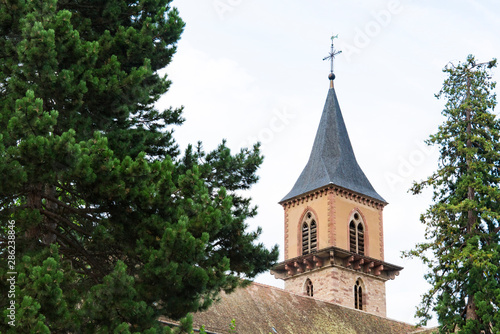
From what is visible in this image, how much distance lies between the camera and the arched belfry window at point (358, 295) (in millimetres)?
42869

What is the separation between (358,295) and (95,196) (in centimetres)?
3204

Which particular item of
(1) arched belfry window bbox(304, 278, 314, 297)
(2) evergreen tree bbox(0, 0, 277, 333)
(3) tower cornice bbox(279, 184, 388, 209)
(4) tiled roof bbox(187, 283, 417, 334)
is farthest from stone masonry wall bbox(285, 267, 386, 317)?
(2) evergreen tree bbox(0, 0, 277, 333)

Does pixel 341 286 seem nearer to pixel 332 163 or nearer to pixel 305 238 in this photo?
pixel 305 238

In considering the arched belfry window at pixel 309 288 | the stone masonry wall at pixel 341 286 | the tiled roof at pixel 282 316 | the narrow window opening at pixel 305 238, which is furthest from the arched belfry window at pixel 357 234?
the tiled roof at pixel 282 316

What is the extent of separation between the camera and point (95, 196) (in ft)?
42.1

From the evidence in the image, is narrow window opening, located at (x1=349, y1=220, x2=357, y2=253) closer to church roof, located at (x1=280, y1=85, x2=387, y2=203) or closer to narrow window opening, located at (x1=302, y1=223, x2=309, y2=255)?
church roof, located at (x1=280, y1=85, x2=387, y2=203)

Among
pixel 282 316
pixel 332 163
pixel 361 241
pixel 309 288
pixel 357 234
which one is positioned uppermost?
pixel 332 163

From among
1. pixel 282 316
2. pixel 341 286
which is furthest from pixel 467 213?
pixel 341 286

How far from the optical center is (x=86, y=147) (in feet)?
40.4

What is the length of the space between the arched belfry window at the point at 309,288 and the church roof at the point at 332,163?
17.2ft

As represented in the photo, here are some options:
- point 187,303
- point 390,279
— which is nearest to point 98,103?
point 187,303

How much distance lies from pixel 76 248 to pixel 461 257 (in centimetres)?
1200

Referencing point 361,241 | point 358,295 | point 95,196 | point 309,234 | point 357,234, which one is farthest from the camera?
point 361,241

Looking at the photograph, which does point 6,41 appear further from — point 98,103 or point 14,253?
point 14,253
